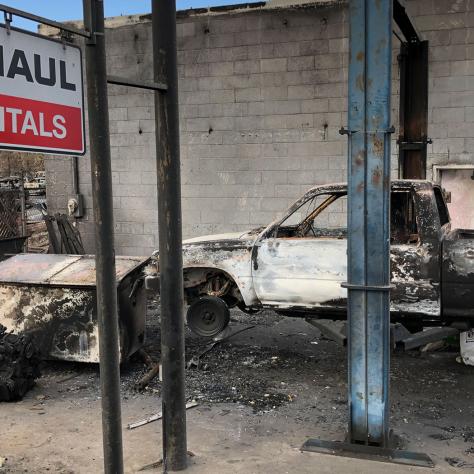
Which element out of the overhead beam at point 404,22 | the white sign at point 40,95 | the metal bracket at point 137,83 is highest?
the overhead beam at point 404,22

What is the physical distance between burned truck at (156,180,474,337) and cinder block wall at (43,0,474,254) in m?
3.73

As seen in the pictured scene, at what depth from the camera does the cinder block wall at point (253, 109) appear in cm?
920

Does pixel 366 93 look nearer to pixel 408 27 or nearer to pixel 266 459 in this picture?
pixel 266 459

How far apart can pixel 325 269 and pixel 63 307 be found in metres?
2.71

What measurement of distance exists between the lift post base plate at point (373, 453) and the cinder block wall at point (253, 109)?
6659 mm

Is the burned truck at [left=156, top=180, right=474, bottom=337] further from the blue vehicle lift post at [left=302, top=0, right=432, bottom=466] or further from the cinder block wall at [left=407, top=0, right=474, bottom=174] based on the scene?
the cinder block wall at [left=407, top=0, right=474, bottom=174]

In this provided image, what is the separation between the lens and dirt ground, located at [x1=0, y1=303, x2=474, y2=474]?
3.76m

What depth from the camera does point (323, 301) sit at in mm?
5852

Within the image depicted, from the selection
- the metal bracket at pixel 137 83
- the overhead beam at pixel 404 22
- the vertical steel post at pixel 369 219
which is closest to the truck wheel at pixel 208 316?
the vertical steel post at pixel 369 219

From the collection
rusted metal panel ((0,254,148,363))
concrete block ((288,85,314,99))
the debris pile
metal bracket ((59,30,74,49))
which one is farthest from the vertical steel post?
concrete block ((288,85,314,99))

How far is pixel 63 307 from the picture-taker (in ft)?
18.0

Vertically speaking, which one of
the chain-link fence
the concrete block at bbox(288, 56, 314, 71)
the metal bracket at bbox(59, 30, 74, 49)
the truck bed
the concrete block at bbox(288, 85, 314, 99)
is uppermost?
the concrete block at bbox(288, 56, 314, 71)

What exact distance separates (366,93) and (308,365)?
3.35m

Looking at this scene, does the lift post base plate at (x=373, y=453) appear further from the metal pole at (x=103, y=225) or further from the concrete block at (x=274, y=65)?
the concrete block at (x=274, y=65)
